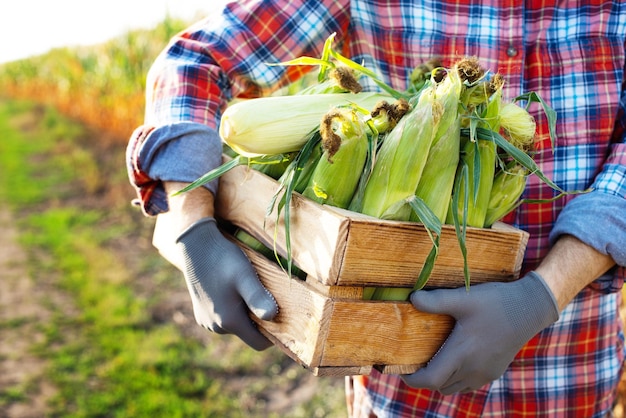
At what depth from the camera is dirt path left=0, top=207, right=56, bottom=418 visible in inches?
135

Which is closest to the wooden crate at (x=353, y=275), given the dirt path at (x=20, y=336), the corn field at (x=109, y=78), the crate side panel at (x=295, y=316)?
the crate side panel at (x=295, y=316)

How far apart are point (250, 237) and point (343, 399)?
2.04m

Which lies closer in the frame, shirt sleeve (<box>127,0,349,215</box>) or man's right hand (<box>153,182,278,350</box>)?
man's right hand (<box>153,182,278,350</box>)

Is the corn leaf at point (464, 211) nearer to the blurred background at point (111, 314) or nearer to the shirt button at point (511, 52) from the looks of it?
the shirt button at point (511, 52)

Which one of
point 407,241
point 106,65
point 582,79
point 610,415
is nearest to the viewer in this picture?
point 407,241

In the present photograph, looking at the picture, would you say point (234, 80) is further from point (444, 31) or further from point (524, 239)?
point (524, 239)

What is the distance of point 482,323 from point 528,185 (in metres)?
0.44

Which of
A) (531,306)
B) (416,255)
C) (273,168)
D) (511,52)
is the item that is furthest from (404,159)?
(511,52)

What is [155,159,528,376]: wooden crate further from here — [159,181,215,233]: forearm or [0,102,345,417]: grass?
[0,102,345,417]: grass

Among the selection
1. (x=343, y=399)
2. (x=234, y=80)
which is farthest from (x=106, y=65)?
(x=234, y=80)

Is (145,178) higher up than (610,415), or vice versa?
(145,178)

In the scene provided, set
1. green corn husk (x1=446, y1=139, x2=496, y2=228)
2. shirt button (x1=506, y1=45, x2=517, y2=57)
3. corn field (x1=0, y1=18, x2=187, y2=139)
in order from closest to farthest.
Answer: green corn husk (x1=446, y1=139, x2=496, y2=228)
shirt button (x1=506, y1=45, x2=517, y2=57)
corn field (x1=0, y1=18, x2=187, y2=139)

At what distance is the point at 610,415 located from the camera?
193 cm

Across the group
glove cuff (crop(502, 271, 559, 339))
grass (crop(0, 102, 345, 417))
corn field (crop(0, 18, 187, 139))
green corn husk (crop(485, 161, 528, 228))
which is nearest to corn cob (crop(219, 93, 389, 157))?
green corn husk (crop(485, 161, 528, 228))
